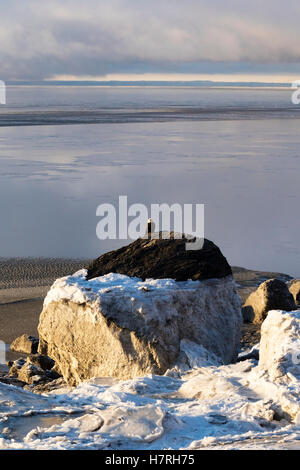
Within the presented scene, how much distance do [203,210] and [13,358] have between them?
1165 cm

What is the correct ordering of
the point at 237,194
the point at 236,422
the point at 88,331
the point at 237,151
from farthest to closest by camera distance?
the point at 237,151 < the point at 237,194 < the point at 88,331 < the point at 236,422

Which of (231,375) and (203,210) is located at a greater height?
(203,210)

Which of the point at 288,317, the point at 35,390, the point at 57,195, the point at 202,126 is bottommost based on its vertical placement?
the point at 35,390

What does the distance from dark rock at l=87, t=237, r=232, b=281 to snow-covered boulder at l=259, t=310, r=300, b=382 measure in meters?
1.44

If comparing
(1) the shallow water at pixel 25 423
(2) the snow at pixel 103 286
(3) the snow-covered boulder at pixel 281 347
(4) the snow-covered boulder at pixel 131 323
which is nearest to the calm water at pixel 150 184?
(4) the snow-covered boulder at pixel 131 323

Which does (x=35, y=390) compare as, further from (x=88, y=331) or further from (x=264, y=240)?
(x=264, y=240)

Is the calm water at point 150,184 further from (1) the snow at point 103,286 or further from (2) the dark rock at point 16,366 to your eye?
(1) the snow at point 103,286

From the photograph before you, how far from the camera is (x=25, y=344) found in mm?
9219

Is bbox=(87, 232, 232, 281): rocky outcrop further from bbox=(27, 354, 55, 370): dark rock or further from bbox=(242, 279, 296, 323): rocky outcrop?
bbox=(242, 279, 296, 323): rocky outcrop

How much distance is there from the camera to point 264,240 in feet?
54.2

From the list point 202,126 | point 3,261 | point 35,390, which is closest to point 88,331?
point 35,390

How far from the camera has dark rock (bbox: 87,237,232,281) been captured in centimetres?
775

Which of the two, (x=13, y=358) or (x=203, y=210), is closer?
(x=13, y=358)

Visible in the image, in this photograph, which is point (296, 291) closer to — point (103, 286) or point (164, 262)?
point (164, 262)
